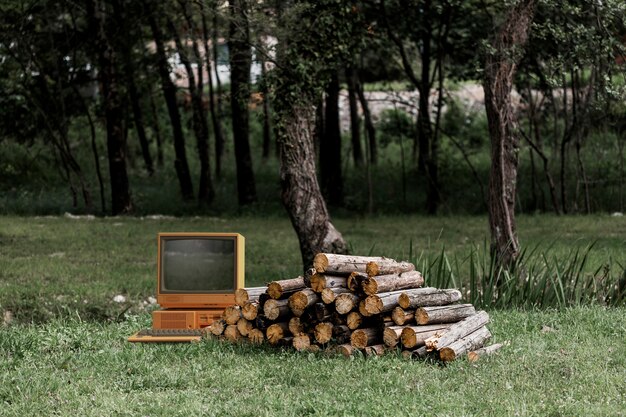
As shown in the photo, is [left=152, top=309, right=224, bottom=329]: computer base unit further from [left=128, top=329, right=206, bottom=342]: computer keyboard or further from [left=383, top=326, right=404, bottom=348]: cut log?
[left=383, top=326, right=404, bottom=348]: cut log

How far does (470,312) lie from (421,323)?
0.71 m

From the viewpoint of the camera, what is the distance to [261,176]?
30359 mm

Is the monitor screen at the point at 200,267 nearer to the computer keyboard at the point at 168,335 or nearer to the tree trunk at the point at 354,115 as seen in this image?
the computer keyboard at the point at 168,335

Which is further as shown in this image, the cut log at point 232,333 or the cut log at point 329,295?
the cut log at point 232,333

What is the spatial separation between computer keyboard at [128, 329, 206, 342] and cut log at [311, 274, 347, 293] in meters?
1.19

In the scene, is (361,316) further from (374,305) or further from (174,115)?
(174,115)

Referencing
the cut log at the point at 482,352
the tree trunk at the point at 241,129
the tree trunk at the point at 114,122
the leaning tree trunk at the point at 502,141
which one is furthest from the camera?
the tree trunk at the point at 114,122

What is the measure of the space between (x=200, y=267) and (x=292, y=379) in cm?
221

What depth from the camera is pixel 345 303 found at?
28.7 ft

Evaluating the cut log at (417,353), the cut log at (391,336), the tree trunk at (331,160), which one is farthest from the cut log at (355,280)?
the tree trunk at (331,160)

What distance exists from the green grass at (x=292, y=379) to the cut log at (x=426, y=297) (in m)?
0.53

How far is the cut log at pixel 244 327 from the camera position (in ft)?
30.6

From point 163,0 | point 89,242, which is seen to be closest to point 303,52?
point 89,242

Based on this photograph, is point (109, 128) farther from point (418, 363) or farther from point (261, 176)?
point (418, 363)
